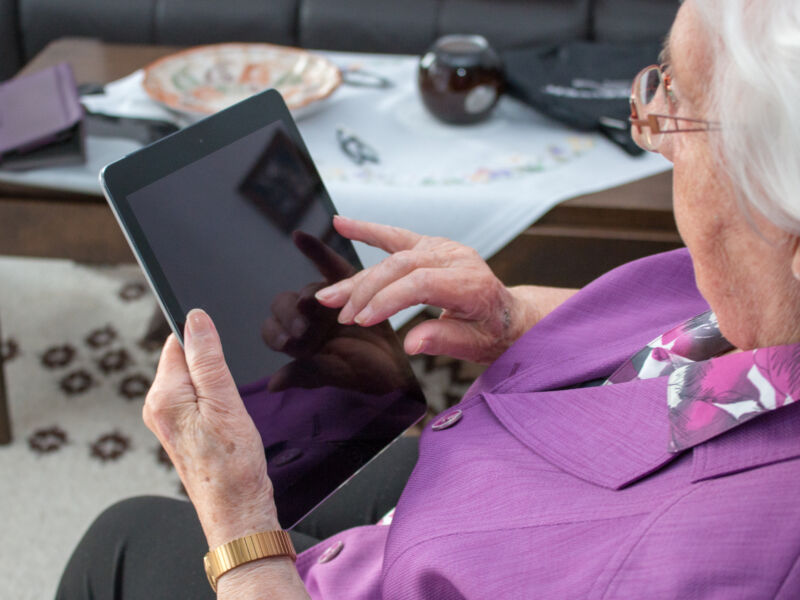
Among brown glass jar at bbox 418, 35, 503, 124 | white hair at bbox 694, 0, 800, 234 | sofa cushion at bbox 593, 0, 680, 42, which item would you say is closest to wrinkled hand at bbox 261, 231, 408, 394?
white hair at bbox 694, 0, 800, 234

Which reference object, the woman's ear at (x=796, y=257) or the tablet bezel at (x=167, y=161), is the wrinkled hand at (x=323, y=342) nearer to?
the tablet bezel at (x=167, y=161)

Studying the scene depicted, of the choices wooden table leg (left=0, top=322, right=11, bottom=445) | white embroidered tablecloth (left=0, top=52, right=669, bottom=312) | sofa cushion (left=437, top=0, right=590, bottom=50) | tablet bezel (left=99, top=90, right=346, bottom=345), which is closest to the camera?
tablet bezel (left=99, top=90, right=346, bottom=345)

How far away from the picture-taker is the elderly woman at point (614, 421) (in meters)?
0.53

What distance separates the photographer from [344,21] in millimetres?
2438

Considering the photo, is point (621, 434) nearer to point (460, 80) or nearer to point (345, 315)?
point (345, 315)

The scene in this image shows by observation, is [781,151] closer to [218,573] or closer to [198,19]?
[218,573]

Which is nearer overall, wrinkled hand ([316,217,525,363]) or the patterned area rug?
wrinkled hand ([316,217,525,363])

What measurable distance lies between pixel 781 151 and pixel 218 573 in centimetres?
54

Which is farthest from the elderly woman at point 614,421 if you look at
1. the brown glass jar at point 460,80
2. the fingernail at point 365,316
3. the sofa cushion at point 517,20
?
the sofa cushion at point 517,20

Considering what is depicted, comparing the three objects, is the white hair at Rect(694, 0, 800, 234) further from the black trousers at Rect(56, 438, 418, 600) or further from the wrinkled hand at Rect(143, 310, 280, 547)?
the black trousers at Rect(56, 438, 418, 600)

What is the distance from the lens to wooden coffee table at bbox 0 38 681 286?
1293 millimetres

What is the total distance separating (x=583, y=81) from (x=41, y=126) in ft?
3.31

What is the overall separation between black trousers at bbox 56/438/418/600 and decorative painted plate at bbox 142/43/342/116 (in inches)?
30.5

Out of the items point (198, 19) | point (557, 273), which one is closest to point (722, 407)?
point (557, 273)
